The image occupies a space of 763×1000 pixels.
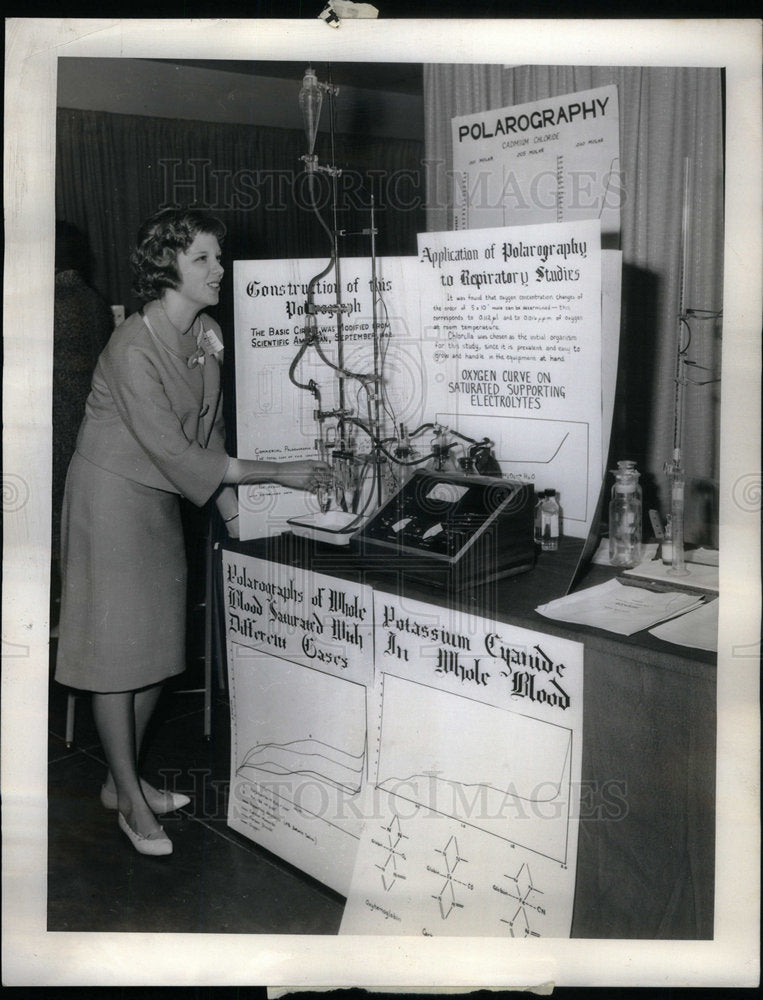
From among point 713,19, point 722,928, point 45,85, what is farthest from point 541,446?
point 45,85

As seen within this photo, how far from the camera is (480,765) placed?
172 cm

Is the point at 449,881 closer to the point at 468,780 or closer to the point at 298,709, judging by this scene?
the point at 468,780

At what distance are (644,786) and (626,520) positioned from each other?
0.53 metres

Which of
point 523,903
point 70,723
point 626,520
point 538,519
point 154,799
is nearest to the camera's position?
point 523,903

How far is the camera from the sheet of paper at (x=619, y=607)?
155 cm

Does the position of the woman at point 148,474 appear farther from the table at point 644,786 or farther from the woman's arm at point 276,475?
the table at point 644,786

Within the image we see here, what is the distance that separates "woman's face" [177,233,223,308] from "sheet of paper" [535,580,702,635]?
988 mm

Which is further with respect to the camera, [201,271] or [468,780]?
[201,271]

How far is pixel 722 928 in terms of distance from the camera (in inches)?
62.5

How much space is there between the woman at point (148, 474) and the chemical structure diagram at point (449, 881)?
703mm

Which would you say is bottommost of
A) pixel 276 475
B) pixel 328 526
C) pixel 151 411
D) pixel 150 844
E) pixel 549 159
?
pixel 150 844

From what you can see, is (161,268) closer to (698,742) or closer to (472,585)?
(472,585)

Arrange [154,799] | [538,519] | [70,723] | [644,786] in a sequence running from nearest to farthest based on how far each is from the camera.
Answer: [644,786]
[538,519]
[154,799]
[70,723]

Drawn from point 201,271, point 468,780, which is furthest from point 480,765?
point 201,271
